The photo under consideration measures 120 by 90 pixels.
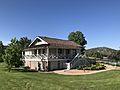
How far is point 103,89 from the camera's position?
50.1 feet

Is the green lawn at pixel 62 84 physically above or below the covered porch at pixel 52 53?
below

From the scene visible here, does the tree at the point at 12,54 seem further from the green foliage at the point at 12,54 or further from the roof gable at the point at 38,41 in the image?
the roof gable at the point at 38,41

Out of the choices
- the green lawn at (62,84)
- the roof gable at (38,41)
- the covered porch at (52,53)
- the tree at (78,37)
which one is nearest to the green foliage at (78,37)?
the tree at (78,37)

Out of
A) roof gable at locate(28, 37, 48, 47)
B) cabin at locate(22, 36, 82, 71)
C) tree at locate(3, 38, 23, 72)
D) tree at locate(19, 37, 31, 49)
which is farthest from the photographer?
tree at locate(19, 37, 31, 49)

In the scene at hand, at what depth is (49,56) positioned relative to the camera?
1481 inches

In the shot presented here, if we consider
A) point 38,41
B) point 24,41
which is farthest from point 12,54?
point 24,41

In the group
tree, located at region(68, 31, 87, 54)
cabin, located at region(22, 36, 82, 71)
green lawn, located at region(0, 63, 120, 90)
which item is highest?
tree, located at region(68, 31, 87, 54)

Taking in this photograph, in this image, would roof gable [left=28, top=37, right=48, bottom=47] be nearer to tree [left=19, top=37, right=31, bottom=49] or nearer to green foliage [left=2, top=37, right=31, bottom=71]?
green foliage [left=2, top=37, right=31, bottom=71]

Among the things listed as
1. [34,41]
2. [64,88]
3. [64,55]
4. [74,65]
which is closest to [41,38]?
[34,41]

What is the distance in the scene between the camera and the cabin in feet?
124

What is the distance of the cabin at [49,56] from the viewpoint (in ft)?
124

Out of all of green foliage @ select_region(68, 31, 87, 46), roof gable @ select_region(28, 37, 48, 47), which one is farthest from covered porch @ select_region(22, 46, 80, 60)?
green foliage @ select_region(68, 31, 87, 46)

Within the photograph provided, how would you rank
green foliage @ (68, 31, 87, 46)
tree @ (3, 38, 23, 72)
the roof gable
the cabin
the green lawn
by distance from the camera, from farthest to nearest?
green foliage @ (68, 31, 87, 46) < the roof gable < the cabin < tree @ (3, 38, 23, 72) < the green lawn

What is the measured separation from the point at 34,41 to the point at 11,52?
9.86 metres
